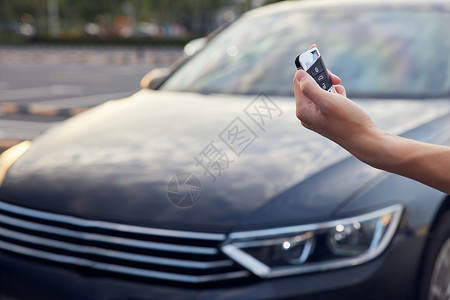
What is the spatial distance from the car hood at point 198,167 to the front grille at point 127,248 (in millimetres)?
36

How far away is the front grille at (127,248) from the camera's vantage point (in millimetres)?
2158

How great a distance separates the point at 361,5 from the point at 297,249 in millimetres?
2026

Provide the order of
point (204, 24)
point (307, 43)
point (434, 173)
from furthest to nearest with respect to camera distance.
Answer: point (204, 24), point (307, 43), point (434, 173)

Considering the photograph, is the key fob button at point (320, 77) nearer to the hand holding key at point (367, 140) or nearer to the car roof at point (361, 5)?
the hand holding key at point (367, 140)

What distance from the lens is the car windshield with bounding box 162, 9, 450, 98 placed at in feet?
10.6

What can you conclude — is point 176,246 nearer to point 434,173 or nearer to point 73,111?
point 434,173

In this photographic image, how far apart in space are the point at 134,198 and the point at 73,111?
8.36m

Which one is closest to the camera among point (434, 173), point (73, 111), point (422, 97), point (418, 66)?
point (434, 173)

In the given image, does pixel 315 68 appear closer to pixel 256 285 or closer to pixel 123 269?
pixel 256 285

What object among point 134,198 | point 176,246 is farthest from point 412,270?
point 134,198

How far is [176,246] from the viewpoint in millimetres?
2197

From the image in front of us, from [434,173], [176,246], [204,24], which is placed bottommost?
[204,24]

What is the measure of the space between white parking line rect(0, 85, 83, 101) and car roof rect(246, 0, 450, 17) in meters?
10.1

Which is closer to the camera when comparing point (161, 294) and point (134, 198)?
point (161, 294)
